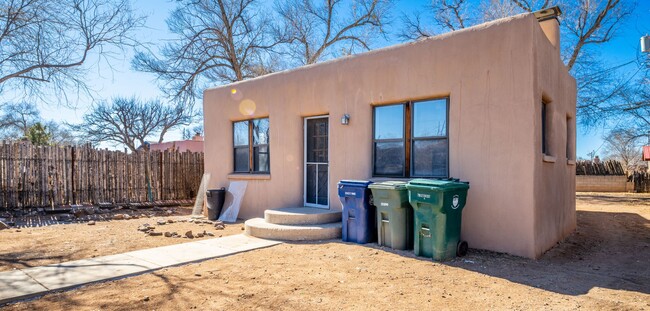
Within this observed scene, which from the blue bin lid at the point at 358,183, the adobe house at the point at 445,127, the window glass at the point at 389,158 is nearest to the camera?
the adobe house at the point at 445,127

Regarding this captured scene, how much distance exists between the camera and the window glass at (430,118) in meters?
6.49

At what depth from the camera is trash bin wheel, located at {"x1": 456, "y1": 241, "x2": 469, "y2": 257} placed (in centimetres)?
555

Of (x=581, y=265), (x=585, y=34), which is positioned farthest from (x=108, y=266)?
(x=585, y=34)

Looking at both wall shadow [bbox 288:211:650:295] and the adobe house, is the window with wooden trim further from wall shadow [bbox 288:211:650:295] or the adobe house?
wall shadow [bbox 288:211:650:295]

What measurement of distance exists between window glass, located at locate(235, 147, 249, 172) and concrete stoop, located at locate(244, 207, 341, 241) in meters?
2.62

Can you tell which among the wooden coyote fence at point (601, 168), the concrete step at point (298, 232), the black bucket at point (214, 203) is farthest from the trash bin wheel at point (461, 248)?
the wooden coyote fence at point (601, 168)

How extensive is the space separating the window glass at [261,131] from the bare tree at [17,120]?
86.4 feet

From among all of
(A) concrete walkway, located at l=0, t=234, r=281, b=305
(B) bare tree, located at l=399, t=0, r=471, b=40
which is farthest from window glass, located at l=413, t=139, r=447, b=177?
(B) bare tree, located at l=399, t=0, r=471, b=40

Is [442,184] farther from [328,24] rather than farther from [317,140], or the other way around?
[328,24]

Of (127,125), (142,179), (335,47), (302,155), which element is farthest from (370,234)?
(127,125)

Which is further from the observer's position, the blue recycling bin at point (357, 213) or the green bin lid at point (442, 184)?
the blue recycling bin at point (357, 213)

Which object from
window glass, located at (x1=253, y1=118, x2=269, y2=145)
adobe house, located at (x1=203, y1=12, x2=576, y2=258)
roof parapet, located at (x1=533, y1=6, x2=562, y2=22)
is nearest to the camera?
adobe house, located at (x1=203, y1=12, x2=576, y2=258)

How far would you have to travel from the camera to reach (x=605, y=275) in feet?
15.8

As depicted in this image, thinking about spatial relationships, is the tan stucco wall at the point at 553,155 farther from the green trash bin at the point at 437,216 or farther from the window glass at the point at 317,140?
the window glass at the point at 317,140
